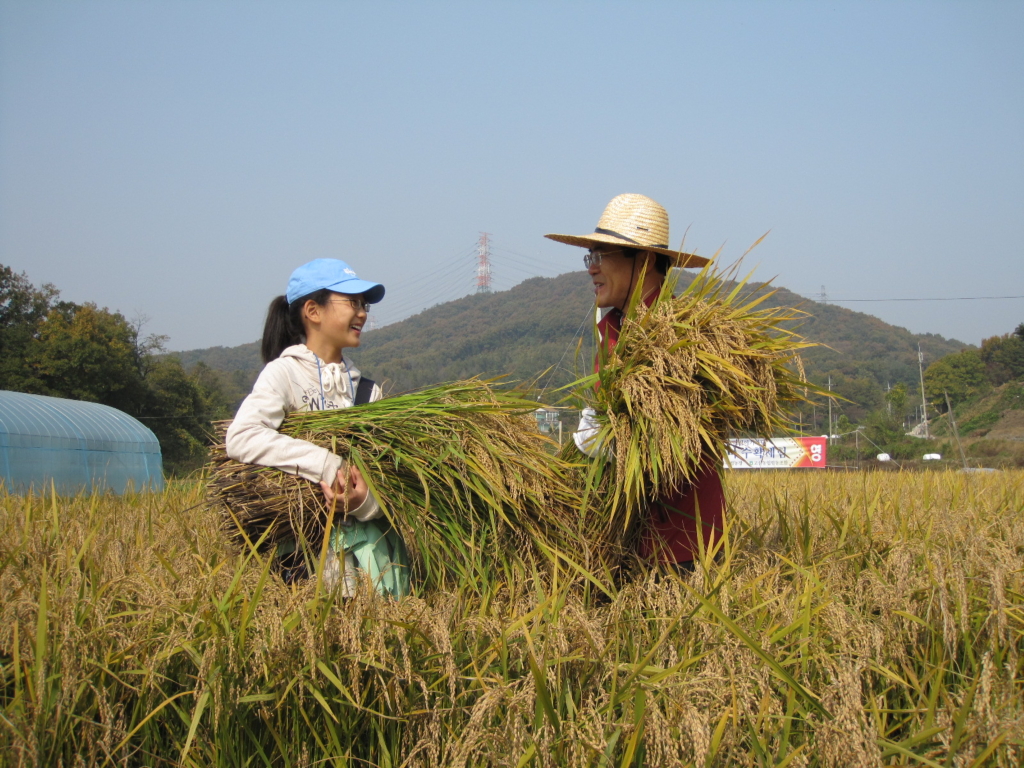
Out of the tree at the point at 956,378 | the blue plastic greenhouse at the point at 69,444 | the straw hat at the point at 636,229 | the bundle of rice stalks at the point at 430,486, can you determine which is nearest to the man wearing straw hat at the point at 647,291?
the straw hat at the point at 636,229

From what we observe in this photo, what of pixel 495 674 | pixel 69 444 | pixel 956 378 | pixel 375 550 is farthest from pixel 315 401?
pixel 956 378

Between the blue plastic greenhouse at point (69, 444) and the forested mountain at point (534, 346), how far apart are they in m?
3.49

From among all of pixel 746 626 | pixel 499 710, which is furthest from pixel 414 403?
pixel 746 626

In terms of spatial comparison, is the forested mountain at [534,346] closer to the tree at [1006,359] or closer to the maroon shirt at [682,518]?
the maroon shirt at [682,518]

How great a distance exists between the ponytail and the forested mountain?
35cm

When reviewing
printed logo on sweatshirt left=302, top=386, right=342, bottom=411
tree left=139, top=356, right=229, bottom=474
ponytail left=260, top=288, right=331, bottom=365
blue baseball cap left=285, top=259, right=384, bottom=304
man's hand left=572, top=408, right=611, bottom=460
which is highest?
blue baseball cap left=285, top=259, right=384, bottom=304

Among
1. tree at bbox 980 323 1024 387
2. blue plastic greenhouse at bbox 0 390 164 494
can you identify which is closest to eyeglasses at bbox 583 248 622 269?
blue plastic greenhouse at bbox 0 390 164 494

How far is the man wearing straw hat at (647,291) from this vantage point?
2482 millimetres

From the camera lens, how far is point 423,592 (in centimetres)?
237

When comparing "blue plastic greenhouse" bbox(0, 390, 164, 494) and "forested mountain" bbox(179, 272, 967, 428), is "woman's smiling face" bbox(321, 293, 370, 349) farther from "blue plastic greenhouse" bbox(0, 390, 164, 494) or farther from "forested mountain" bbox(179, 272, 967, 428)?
"blue plastic greenhouse" bbox(0, 390, 164, 494)

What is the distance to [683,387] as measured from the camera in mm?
2297

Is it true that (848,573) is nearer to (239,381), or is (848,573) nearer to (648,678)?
(648,678)

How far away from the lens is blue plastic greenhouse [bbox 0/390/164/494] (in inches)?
464

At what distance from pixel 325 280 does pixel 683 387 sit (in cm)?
125
